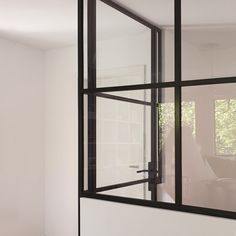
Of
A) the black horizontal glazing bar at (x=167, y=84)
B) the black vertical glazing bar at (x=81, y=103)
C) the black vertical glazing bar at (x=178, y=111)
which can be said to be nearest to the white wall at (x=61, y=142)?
the black vertical glazing bar at (x=81, y=103)

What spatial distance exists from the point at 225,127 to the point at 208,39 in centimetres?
57

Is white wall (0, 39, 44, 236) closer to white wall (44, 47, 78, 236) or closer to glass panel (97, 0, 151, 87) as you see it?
white wall (44, 47, 78, 236)

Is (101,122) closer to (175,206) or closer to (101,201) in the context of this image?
(101,201)

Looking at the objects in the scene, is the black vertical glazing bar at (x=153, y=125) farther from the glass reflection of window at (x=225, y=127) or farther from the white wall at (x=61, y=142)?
the white wall at (x=61, y=142)

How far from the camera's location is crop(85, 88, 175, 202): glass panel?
2467 millimetres

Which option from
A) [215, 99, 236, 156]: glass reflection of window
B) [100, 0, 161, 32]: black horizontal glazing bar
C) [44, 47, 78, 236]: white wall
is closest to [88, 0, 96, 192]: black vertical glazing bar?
[100, 0, 161, 32]: black horizontal glazing bar

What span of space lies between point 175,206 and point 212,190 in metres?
0.26

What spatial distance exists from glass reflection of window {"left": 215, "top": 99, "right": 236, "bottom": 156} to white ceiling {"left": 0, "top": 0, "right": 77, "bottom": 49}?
63.4 inches

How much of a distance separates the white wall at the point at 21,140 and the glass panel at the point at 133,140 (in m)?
1.77

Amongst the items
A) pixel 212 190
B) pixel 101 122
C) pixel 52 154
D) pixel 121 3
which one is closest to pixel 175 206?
pixel 212 190

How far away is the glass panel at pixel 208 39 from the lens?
2.24 m

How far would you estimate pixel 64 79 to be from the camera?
4.55m

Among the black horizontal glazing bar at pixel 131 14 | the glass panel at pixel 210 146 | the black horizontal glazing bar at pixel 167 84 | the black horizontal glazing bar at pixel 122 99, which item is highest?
the black horizontal glazing bar at pixel 131 14

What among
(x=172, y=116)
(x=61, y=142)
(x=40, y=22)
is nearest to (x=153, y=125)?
(x=172, y=116)
